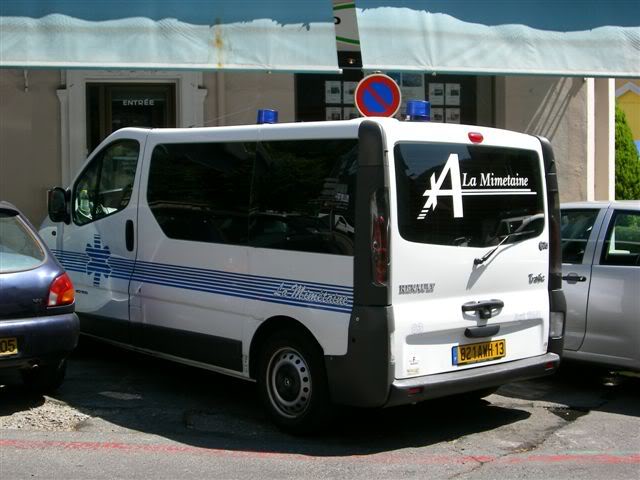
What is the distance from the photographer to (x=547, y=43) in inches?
492

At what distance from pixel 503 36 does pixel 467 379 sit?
778 centimetres

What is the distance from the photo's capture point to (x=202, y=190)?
6.65 meters

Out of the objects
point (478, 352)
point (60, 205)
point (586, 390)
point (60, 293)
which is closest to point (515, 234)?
point (478, 352)

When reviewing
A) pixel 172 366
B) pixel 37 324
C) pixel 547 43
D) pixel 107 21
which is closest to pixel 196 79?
A: pixel 107 21

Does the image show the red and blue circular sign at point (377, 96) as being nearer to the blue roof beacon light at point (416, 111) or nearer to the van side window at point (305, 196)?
the blue roof beacon light at point (416, 111)

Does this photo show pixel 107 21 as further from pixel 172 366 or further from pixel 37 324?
pixel 37 324

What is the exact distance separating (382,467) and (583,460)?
133 cm

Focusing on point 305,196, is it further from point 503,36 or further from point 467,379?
point 503,36

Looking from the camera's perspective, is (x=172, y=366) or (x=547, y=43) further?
(x=547, y=43)

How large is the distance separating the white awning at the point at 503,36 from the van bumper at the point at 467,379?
20.5 feet

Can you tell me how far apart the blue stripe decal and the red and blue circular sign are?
10.1 feet

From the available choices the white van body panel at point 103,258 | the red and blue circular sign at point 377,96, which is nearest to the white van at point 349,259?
the white van body panel at point 103,258

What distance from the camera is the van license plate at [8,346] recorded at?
20.0 feet

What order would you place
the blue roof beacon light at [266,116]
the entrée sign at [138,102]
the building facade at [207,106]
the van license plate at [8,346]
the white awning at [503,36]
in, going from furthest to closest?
the entrée sign at [138,102]
the building facade at [207,106]
the white awning at [503,36]
the blue roof beacon light at [266,116]
the van license plate at [8,346]
